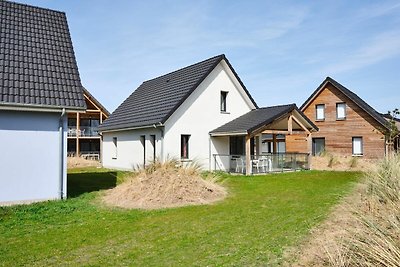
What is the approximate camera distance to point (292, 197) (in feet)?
37.7

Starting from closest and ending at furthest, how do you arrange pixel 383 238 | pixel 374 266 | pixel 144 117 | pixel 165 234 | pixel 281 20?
pixel 374 266 < pixel 383 238 < pixel 165 234 < pixel 281 20 < pixel 144 117

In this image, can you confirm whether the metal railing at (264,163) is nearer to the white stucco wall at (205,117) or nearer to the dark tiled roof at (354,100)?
the white stucco wall at (205,117)

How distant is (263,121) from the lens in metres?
18.9

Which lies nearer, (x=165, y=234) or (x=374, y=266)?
(x=374, y=266)

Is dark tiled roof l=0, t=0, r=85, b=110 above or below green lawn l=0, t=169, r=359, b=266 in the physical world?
above

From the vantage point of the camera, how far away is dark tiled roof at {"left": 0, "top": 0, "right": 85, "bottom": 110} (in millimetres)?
11109

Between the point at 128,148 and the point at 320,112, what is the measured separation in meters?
16.9

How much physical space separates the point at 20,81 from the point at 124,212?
553 cm

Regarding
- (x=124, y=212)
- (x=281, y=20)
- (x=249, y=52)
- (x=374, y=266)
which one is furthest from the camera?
(x=249, y=52)

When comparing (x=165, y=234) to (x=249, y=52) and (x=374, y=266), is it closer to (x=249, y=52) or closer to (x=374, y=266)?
(x=374, y=266)

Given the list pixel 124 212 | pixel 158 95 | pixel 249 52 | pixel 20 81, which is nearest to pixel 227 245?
pixel 124 212

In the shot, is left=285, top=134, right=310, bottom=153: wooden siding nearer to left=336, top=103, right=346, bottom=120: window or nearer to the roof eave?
left=336, top=103, right=346, bottom=120: window

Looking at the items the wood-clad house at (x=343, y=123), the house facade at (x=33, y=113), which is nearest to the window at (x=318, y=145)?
the wood-clad house at (x=343, y=123)

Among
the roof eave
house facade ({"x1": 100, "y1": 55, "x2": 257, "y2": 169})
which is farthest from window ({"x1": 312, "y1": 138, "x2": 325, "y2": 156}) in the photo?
the roof eave
